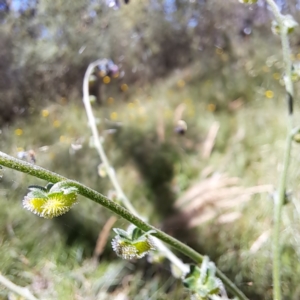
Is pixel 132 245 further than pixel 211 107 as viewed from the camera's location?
No

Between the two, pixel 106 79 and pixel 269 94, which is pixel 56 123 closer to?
pixel 106 79

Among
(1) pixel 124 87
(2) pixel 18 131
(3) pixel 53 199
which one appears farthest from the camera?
(1) pixel 124 87

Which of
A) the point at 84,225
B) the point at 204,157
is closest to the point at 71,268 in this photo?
the point at 84,225

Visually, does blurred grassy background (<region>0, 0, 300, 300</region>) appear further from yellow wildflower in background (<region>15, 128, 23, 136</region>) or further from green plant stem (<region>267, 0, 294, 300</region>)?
green plant stem (<region>267, 0, 294, 300</region>)

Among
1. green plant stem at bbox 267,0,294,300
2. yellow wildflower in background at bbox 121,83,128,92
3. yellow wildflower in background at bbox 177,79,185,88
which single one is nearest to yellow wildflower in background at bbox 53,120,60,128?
yellow wildflower in background at bbox 121,83,128,92

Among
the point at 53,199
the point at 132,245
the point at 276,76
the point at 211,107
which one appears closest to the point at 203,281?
the point at 132,245

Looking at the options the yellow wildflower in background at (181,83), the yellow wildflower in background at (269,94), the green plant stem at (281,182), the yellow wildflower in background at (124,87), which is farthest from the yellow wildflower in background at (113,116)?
the green plant stem at (281,182)

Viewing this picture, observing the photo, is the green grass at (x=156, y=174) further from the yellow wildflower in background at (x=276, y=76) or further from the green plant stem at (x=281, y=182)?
the green plant stem at (x=281, y=182)

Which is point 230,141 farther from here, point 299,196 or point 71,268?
point 71,268
